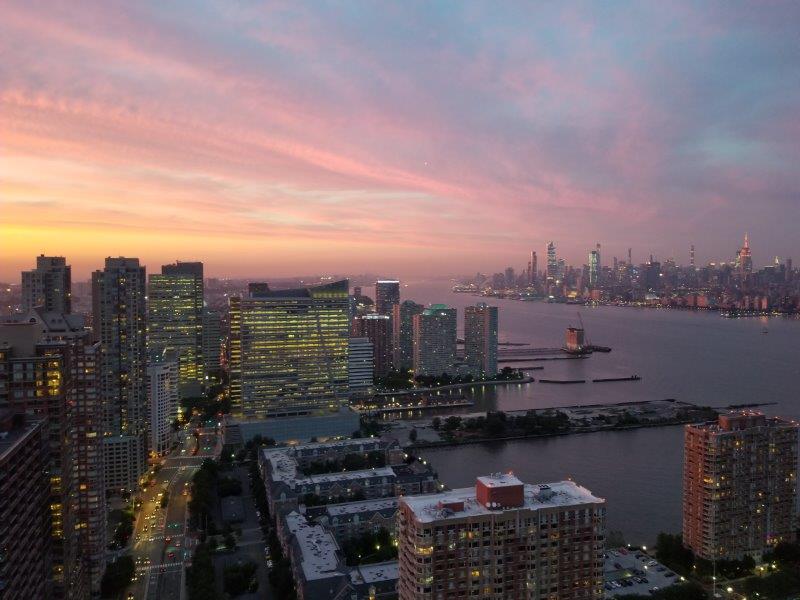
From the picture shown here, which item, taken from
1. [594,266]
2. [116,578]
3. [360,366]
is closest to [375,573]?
[116,578]

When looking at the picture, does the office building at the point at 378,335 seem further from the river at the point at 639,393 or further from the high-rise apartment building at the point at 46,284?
the high-rise apartment building at the point at 46,284

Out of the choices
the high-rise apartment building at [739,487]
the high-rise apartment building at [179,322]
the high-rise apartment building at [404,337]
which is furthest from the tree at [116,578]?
the high-rise apartment building at [404,337]

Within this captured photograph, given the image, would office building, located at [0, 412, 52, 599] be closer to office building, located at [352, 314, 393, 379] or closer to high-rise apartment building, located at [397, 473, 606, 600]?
high-rise apartment building, located at [397, 473, 606, 600]

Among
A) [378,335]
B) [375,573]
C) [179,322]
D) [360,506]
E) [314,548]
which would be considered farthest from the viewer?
[378,335]

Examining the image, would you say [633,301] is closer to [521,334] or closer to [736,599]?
Result: [521,334]

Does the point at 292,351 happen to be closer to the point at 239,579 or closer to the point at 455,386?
the point at 239,579
